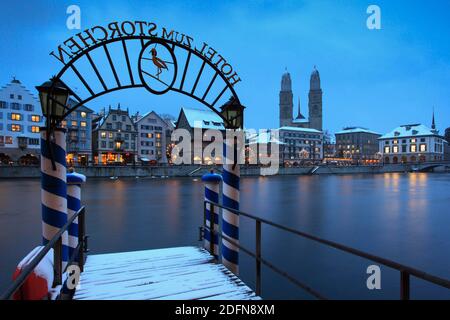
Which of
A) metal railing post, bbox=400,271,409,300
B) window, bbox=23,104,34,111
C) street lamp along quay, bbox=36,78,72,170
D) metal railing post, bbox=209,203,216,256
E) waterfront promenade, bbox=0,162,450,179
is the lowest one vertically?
waterfront promenade, bbox=0,162,450,179

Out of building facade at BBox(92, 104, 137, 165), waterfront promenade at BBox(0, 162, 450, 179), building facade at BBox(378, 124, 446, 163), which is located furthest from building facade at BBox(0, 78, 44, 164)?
building facade at BBox(378, 124, 446, 163)

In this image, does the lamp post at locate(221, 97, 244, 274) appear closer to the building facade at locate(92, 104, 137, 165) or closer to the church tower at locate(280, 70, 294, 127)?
the building facade at locate(92, 104, 137, 165)

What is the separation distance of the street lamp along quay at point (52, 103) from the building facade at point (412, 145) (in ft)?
470

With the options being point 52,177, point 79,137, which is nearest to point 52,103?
point 52,177

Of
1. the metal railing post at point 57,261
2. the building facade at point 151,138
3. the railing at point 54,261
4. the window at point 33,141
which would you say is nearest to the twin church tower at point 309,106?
the building facade at point 151,138

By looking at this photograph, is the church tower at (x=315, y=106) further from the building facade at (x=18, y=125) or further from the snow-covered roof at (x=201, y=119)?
the building facade at (x=18, y=125)

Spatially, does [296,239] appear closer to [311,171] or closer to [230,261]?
[230,261]

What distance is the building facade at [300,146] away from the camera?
119 m

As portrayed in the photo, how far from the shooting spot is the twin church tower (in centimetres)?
17405

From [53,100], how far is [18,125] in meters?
65.1

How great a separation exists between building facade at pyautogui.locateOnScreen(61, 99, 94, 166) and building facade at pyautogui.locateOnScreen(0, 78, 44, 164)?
6103mm

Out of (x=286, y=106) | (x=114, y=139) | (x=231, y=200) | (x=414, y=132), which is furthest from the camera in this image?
(x=286, y=106)

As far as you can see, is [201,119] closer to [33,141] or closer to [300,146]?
[33,141]

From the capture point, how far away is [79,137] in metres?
64.7
